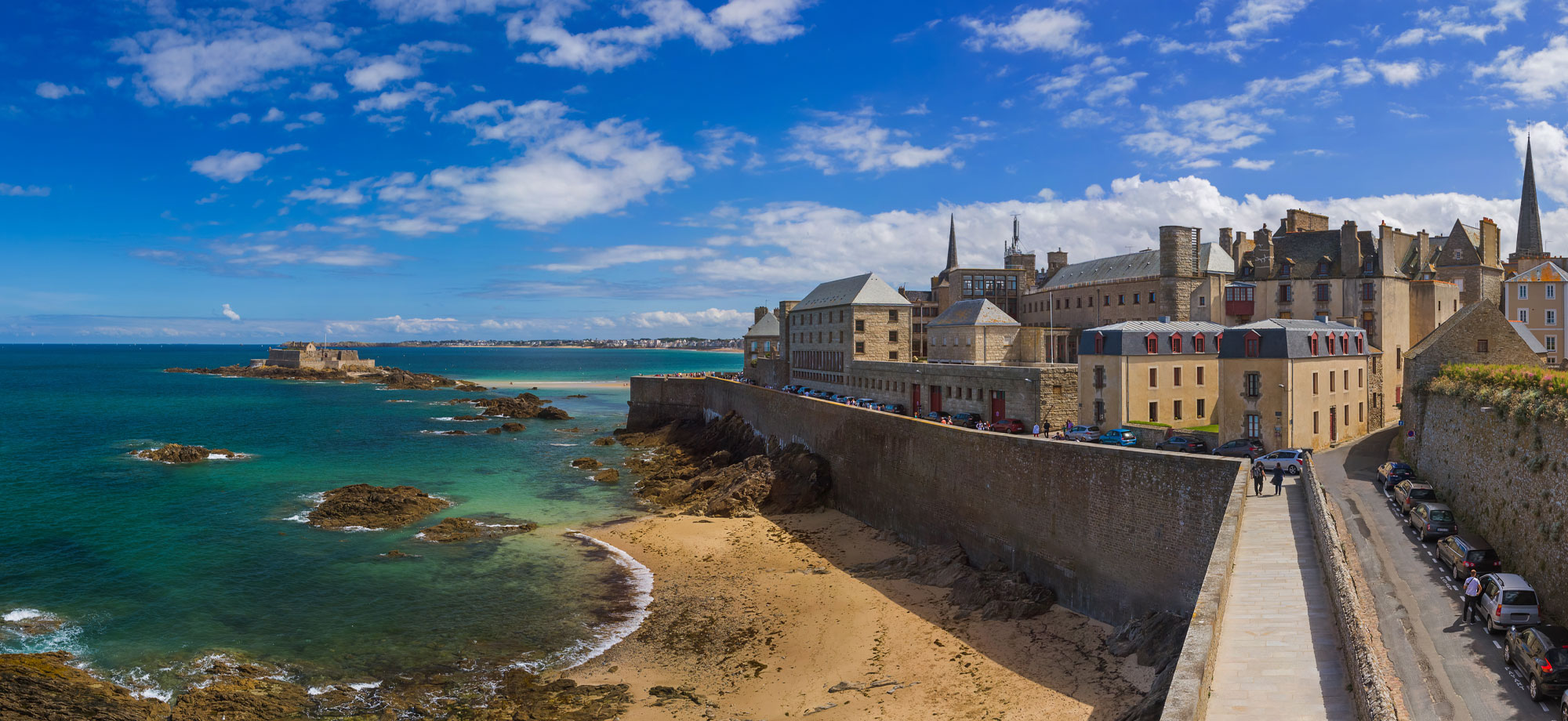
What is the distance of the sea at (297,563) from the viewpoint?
22.2 metres

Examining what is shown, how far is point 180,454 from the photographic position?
5234 centimetres

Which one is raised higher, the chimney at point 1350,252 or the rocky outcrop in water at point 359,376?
the chimney at point 1350,252

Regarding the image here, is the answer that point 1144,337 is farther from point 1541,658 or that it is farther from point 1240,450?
point 1541,658

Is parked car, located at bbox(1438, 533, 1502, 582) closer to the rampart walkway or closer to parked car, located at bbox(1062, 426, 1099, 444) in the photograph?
the rampart walkway

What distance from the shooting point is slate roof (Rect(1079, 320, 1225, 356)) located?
34250mm

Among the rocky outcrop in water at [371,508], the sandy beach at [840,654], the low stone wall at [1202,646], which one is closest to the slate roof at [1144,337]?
the sandy beach at [840,654]

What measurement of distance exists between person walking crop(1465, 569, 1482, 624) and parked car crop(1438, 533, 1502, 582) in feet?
5.95

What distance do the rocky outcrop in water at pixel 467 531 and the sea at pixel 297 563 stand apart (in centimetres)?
84

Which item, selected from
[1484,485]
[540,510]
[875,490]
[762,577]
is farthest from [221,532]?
[1484,485]

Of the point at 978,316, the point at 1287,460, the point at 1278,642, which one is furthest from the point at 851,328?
the point at 1278,642

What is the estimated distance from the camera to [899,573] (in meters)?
28.5

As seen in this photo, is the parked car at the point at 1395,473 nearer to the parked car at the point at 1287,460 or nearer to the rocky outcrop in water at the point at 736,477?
the parked car at the point at 1287,460

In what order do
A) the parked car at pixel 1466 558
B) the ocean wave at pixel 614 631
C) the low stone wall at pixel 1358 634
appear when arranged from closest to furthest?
the low stone wall at pixel 1358 634 < the parked car at pixel 1466 558 < the ocean wave at pixel 614 631

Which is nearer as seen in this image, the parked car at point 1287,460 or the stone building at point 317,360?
the parked car at point 1287,460
